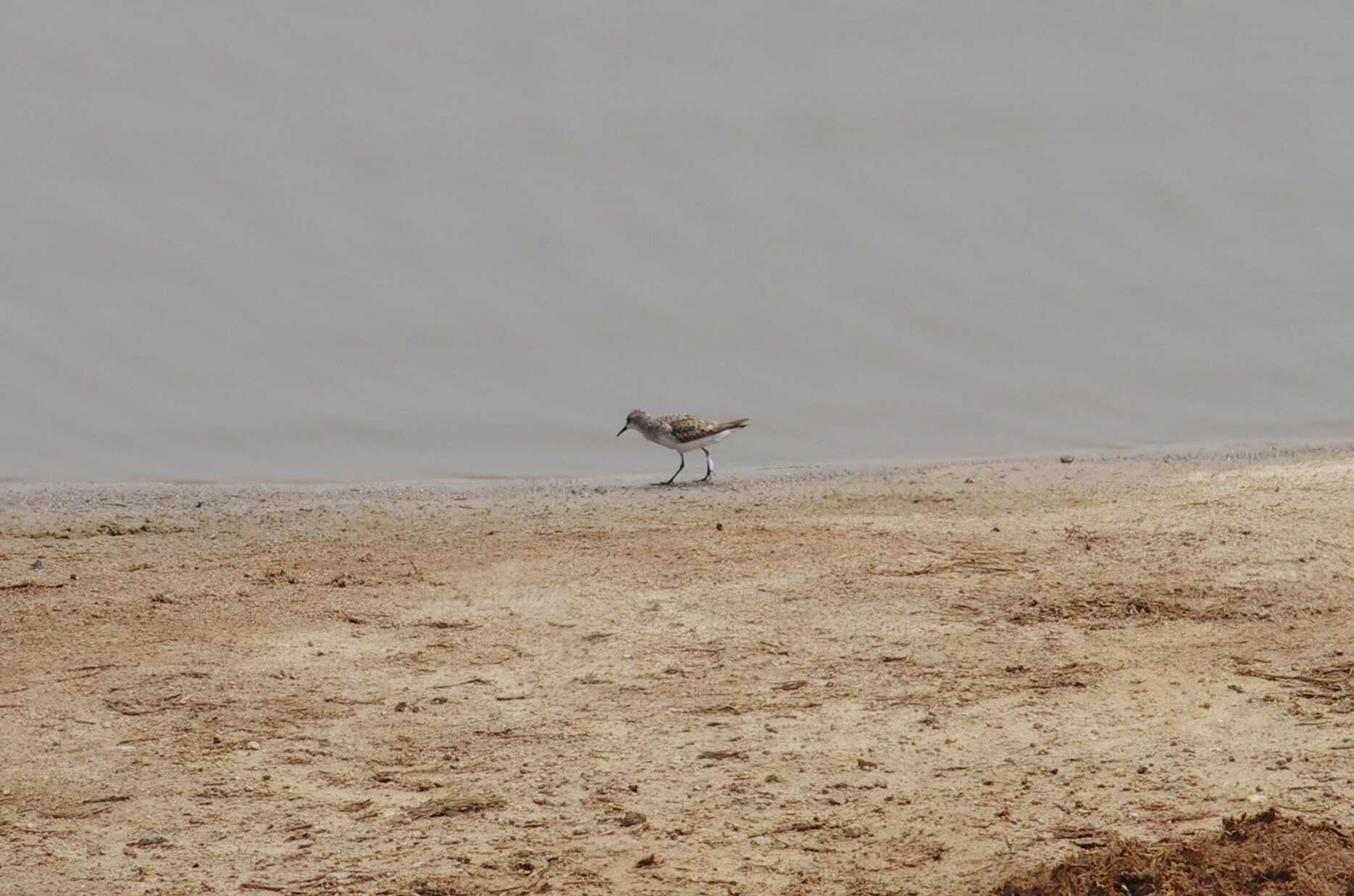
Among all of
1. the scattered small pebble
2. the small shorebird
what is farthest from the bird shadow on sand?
the scattered small pebble

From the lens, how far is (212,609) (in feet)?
24.3

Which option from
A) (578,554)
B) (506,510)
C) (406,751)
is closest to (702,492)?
(506,510)

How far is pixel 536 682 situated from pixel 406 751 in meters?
0.86

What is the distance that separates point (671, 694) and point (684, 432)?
6.23m

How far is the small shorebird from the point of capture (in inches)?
480

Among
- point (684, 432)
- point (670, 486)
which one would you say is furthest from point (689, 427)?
point (670, 486)

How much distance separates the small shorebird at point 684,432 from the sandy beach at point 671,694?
2399 mm

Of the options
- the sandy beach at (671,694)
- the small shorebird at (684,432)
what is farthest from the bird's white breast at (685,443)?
the sandy beach at (671,694)

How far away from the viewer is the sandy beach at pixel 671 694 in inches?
182

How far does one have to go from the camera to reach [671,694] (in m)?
6.03

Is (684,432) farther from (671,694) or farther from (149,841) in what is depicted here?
(149,841)

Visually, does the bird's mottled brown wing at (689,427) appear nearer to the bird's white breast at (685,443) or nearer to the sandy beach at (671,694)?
the bird's white breast at (685,443)

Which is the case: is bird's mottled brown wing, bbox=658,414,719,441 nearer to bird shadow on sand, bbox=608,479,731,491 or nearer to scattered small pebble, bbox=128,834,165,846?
bird shadow on sand, bbox=608,479,731,491

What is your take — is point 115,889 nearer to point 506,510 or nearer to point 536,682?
point 536,682
